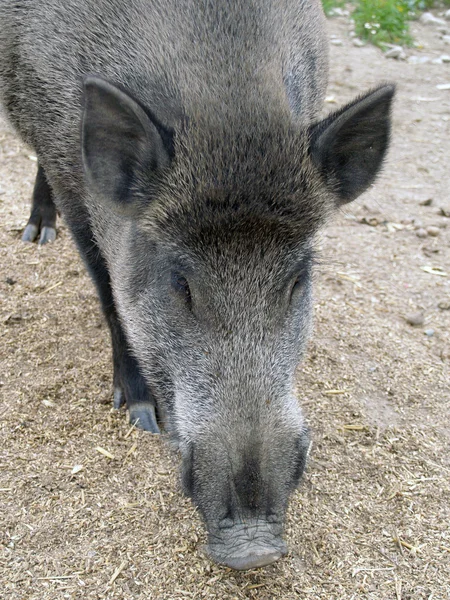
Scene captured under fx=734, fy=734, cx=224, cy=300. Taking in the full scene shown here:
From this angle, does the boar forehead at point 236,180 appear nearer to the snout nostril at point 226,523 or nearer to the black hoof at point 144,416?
the snout nostril at point 226,523

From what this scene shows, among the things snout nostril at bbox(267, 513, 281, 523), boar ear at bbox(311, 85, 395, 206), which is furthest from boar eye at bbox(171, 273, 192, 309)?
snout nostril at bbox(267, 513, 281, 523)

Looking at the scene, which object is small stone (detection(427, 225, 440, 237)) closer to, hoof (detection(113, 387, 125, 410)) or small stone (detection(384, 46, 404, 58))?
hoof (detection(113, 387, 125, 410))

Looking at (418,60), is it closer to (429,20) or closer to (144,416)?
(429,20)

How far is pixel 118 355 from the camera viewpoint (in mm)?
4262

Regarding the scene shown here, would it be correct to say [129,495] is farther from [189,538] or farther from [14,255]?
[14,255]

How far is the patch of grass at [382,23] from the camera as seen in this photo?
11.5 meters

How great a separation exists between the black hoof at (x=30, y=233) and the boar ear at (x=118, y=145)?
2648mm

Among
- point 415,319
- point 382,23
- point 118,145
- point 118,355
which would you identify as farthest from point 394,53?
point 118,145

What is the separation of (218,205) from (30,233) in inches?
126

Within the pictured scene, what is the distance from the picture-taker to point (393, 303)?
17.6ft

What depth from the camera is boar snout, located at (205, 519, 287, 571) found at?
8.54 feet

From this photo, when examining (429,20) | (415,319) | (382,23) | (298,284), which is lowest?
(429,20)

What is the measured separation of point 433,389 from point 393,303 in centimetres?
102

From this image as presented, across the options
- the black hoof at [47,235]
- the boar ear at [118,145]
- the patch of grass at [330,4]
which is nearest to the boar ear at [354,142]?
the boar ear at [118,145]
